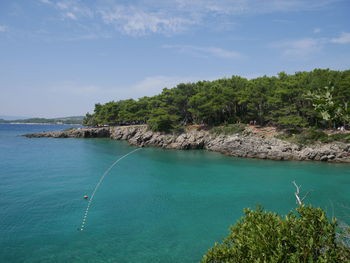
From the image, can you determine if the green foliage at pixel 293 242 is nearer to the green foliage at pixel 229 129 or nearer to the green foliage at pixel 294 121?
the green foliage at pixel 294 121

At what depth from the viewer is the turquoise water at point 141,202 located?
14211 millimetres

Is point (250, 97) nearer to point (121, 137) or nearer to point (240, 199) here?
point (240, 199)

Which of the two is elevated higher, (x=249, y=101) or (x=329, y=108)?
(x=249, y=101)

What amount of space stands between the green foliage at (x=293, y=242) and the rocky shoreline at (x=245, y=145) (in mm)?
36192

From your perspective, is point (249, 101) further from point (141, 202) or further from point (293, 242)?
point (293, 242)

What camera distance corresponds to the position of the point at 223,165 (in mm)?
37062

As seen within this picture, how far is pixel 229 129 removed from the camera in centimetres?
5203

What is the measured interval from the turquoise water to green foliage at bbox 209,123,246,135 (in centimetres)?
1251

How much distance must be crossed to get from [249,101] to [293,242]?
172 ft

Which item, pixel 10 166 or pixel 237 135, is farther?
pixel 237 135

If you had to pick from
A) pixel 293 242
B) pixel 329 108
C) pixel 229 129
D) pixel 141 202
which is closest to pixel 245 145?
pixel 229 129

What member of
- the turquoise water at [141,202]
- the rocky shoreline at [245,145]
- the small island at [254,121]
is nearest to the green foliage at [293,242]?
the turquoise water at [141,202]

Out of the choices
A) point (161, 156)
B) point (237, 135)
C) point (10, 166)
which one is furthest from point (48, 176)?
point (237, 135)

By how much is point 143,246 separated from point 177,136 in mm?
42942
